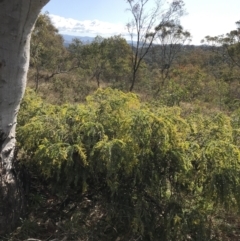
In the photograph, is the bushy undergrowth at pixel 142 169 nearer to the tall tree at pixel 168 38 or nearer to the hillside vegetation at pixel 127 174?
the hillside vegetation at pixel 127 174

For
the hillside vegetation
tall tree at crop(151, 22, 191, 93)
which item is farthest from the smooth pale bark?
tall tree at crop(151, 22, 191, 93)

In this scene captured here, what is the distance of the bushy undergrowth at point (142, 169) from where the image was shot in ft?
7.10

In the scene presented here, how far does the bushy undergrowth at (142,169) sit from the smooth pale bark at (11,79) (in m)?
0.23

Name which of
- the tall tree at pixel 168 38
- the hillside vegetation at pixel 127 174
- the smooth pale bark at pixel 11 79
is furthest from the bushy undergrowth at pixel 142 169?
the tall tree at pixel 168 38

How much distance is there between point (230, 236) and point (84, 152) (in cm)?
137

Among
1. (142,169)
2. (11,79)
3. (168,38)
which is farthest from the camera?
(168,38)

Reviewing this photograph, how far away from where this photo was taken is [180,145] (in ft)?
7.31

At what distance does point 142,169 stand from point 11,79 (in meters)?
1.09

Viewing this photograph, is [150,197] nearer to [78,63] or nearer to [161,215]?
[161,215]

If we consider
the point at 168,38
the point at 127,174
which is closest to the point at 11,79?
the point at 127,174

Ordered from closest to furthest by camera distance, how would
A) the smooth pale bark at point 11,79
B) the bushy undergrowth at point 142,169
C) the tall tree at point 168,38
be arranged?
the smooth pale bark at point 11,79 < the bushy undergrowth at point 142,169 < the tall tree at point 168,38

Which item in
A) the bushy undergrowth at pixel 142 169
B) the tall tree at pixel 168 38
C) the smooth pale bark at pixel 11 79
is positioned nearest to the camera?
the smooth pale bark at pixel 11 79

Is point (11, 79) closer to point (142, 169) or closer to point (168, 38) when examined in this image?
point (142, 169)

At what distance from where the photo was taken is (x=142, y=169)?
2.22 m
